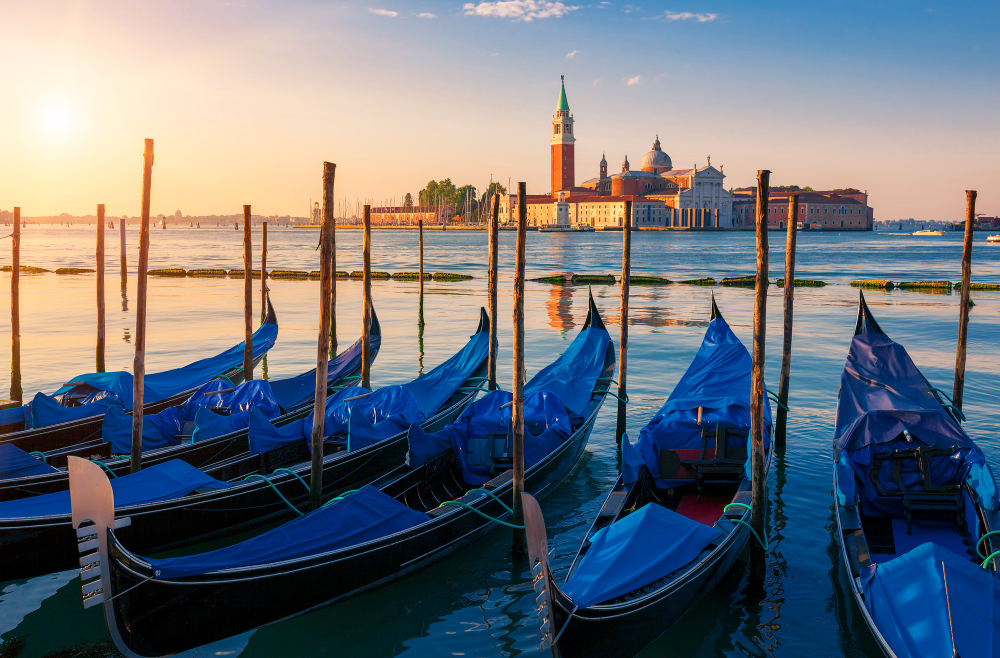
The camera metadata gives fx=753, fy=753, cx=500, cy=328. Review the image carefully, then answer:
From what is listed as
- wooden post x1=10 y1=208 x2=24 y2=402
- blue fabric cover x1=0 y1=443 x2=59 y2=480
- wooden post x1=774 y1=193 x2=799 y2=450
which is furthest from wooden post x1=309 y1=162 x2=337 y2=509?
wooden post x1=10 y1=208 x2=24 y2=402

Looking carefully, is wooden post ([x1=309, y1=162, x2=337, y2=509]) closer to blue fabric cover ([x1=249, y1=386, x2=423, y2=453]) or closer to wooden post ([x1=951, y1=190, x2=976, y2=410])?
blue fabric cover ([x1=249, y1=386, x2=423, y2=453])

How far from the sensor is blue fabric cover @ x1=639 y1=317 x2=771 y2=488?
5184 mm

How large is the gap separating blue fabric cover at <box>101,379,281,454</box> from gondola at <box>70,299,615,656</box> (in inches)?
55.5

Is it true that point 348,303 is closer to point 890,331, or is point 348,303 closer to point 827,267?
point 890,331

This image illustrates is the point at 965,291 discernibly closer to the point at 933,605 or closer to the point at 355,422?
the point at 933,605

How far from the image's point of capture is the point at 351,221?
455ft

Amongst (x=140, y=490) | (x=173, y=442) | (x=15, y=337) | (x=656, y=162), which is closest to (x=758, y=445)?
(x=140, y=490)

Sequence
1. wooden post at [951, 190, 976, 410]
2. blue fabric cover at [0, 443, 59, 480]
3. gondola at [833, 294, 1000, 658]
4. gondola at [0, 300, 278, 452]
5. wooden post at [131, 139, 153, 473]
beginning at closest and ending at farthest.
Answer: gondola at [833, 294, 1000, 658], blue fabric cover at [0, 443, 59, 480], wooden post at [131, 139, 153, 473], gondola at [0, 300, 278, 452], wooden post at [951, 190, 976, 410]

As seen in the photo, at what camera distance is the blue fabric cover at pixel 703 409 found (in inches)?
204

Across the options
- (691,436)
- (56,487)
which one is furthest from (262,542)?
(691,436)

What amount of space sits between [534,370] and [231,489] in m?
6.25

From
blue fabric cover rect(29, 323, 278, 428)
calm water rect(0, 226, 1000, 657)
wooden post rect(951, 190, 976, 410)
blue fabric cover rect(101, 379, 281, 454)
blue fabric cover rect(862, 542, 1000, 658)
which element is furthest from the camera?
wooden post rect(951, 190, 976, 410)

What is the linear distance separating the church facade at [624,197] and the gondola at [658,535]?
82.0m

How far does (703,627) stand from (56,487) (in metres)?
4.05
